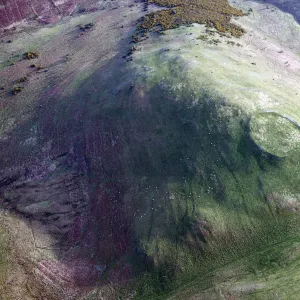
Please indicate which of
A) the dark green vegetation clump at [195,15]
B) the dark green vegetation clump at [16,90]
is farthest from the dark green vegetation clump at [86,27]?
the dark green vegetation clump at [16,90]

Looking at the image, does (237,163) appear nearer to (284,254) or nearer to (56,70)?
(284,254)

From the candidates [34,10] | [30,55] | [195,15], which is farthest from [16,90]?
[195,15]

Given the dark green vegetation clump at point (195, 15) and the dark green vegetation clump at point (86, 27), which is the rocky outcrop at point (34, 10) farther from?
the dark green vegetation clump at point (195, 15)

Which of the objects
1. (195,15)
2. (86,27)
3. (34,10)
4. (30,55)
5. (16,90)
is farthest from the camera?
(34,10)

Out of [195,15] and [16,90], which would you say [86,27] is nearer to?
[195,15]

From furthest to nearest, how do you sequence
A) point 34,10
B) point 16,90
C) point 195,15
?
1. point 34,10
2. point 195,15
3. point 16,90

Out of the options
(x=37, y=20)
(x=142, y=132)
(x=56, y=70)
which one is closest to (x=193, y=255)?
(x=142, y=132)
